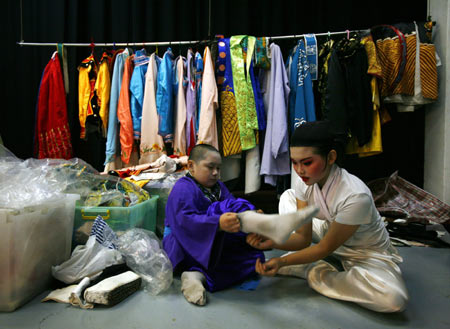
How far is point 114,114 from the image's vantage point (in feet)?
8.46

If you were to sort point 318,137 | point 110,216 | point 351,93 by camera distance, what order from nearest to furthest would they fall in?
point 318,137 < point 110,216 < point 351,93

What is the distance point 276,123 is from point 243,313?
1.56m

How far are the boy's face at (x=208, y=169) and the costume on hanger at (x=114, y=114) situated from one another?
49.3 inches

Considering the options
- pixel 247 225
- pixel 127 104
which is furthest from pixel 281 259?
pixel 127 104

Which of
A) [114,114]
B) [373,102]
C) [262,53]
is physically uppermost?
[262,53]

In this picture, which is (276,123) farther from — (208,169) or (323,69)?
(208,169)

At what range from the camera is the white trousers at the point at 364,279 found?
114 cm

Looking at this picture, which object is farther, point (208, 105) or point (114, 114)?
point (114, 114)

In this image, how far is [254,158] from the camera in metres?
2.52

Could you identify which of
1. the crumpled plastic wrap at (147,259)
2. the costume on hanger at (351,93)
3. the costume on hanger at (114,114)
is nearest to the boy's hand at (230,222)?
the crumpled plastic wrap at (147,259)

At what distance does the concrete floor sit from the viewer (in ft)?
3.67

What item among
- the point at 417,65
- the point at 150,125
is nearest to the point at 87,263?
the point at 150,125

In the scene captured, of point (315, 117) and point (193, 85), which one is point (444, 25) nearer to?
point (315, 117)

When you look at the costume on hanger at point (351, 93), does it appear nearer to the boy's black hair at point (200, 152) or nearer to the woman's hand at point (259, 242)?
the boy's black hair at point (200, 152)
